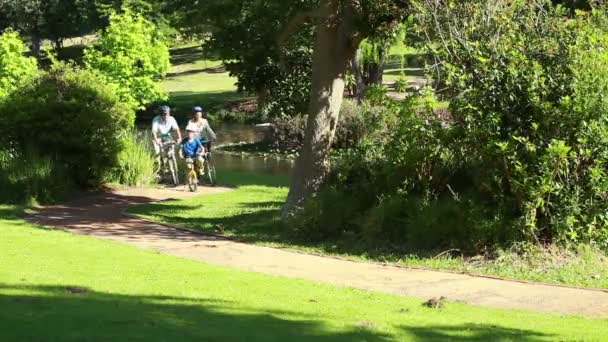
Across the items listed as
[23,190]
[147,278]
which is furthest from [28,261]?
[23,190]

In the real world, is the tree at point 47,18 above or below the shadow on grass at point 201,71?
above

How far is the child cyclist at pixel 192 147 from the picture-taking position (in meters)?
20.8

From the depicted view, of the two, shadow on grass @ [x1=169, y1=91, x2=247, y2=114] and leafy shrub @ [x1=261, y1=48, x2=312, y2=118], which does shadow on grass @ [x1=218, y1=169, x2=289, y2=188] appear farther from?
shadow on grass @ [x1=169, y1=91, x2=247, y2=114]

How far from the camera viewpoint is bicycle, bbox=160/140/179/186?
2172cm

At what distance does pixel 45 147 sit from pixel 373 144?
342 inches

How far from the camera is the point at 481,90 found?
499 inches

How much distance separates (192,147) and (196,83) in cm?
4934

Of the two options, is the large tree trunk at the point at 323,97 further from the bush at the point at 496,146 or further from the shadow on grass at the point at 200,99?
the shadow on grass at the point at 200,99

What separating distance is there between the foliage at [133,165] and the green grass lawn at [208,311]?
34.3 feet

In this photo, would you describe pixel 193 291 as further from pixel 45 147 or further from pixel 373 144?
pixel 45 147

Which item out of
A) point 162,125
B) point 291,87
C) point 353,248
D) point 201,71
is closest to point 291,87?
point 291,87

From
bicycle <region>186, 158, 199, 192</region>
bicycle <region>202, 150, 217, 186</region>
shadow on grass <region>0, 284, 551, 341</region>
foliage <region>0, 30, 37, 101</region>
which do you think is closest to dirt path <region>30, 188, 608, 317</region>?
shadow on grass <region>0, 284, 551, 341</region>

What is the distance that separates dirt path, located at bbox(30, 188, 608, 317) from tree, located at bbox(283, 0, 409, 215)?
6.89 ft

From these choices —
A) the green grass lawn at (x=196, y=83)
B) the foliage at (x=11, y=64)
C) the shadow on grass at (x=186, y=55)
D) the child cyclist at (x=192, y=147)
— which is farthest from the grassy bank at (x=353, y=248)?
the shadow on grass at (x=186, y=55)
